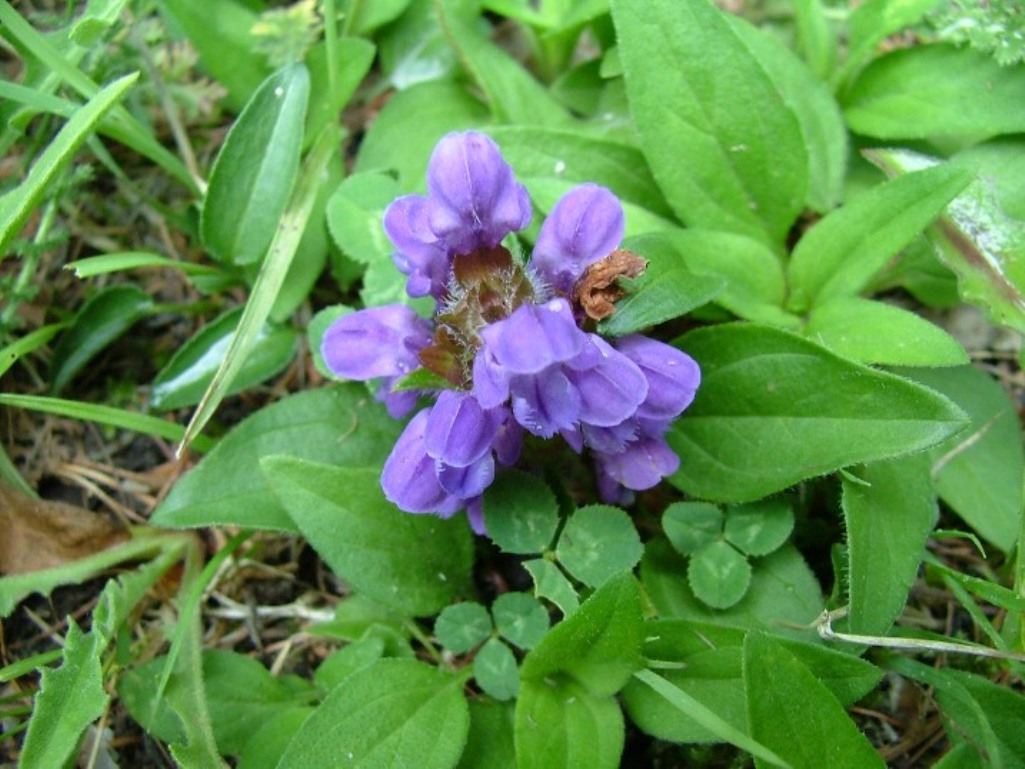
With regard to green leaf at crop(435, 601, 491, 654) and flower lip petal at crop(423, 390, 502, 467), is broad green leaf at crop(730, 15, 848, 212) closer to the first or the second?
flower lip petal at crop(423, 390, 502, 467)

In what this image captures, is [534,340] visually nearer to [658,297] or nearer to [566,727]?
[658,297]

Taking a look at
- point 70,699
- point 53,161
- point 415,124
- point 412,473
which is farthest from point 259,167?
point 70,699

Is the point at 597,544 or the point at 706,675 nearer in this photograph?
the point at 706,675

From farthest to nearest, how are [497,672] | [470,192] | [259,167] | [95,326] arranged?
[95,326] < [259,167] < [497,672] < [470,192]

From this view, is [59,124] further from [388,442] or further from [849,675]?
[849,675]

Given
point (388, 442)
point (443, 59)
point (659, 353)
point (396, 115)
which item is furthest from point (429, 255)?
point (443, 59)

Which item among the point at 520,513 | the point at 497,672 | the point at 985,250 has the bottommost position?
the point at 497,672

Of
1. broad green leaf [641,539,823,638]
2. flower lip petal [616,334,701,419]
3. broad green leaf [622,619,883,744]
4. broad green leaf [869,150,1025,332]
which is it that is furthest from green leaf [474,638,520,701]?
broad green leaf [869,150,1025,332]
